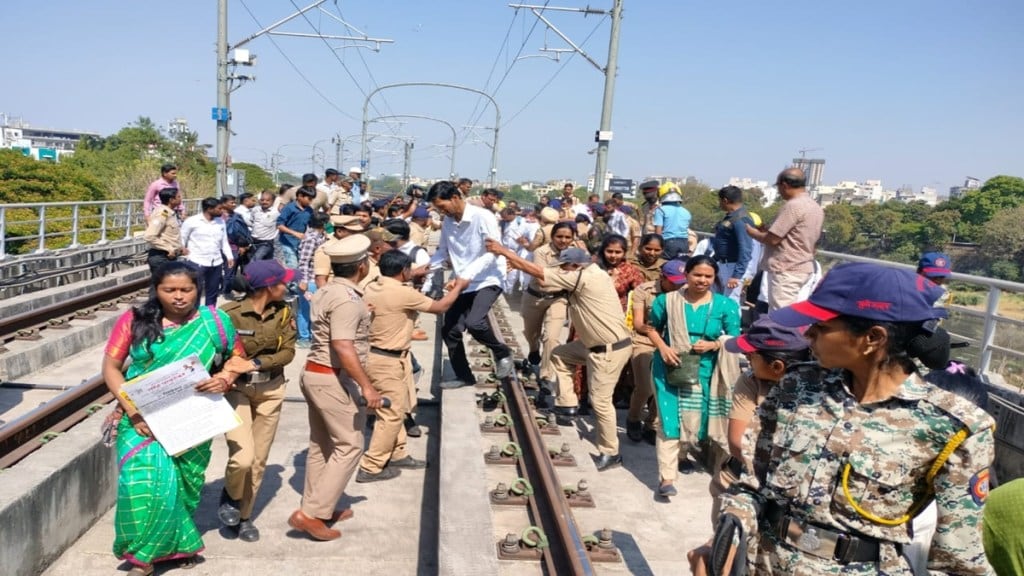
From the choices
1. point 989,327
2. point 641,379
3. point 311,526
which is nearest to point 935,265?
point 989,327

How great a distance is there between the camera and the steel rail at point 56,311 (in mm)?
9484

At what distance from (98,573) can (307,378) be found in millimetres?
1519

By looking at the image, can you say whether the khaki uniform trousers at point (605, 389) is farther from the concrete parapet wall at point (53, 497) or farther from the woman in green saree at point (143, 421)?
the concrete parapet wall at point (53, 497)

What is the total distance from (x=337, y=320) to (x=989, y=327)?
538 centimetres

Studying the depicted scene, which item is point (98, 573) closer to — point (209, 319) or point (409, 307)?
point (209, 319)

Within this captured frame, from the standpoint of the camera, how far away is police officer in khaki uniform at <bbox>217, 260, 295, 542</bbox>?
4.67 m

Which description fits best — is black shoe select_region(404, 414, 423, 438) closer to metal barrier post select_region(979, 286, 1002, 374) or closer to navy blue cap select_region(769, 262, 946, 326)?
metal barrier post select_region(979, 286, 1002, 374)

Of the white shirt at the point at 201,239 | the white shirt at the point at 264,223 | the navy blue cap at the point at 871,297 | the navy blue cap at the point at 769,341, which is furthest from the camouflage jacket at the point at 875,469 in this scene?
the white shirt at the point at 264,223

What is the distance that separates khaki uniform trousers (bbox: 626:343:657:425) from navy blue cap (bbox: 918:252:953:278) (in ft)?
7.76

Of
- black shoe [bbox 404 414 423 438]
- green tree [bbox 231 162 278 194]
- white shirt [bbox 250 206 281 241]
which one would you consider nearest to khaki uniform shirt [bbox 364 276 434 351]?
black shoe [bbox 404 414 423 438]

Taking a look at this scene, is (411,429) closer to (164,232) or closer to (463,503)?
(463,503)

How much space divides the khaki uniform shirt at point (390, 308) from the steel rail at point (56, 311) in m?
5.98

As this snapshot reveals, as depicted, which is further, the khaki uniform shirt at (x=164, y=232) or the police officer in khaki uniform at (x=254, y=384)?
the khaki uniform shirt at (x=164, y=232)

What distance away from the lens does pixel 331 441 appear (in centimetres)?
504
